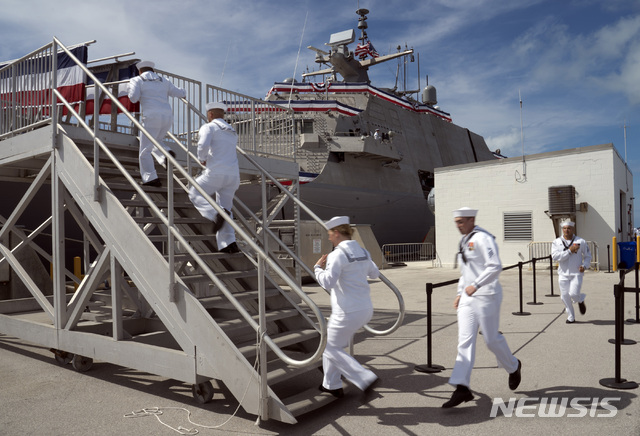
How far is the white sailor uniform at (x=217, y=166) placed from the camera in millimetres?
5609

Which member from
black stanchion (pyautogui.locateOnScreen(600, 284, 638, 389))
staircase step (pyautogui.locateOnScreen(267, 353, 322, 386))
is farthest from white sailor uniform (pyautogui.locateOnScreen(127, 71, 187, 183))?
black stanchion (pyautogui.locateOnScreen(600, 284, 638, 389))

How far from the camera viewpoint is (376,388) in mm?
5352

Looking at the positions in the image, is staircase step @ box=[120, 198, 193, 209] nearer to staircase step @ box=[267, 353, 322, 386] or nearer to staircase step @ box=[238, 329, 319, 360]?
staircase step @ box=[238, 329, 319, 360]

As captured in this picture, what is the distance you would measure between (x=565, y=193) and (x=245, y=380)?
52.4 ft

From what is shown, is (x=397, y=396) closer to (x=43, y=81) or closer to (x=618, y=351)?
(x=618, y=351)

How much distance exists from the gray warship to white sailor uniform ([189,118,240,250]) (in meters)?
11.7

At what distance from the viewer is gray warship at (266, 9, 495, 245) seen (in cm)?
2206

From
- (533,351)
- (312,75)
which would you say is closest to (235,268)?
(533,351)

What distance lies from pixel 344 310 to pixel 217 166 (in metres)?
2.21

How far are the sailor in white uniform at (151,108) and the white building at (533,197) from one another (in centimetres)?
1464

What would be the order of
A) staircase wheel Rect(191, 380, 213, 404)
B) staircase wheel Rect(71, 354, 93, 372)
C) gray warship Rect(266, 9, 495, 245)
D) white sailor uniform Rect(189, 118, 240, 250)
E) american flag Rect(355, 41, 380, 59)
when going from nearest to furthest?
staircase wheel Rect(191, 380, 213, 404), white sailor uniform Rect(189, 118, 240, 250), staircase wheel Rect(71, 354, 93, 372), gray warship Rect(266, 9, 495, 245), american flag Rect(355, 41, 380, 59)

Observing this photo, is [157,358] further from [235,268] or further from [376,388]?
[376,388]

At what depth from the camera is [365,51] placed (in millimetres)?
34375

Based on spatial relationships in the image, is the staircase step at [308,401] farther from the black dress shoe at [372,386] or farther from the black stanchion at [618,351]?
the black stanchion at [618,351]
